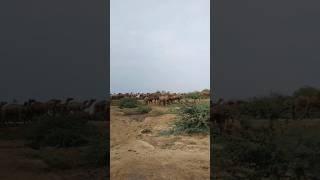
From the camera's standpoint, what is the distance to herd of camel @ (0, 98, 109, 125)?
9304mm

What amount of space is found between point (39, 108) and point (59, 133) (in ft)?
4.21

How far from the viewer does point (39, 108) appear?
9.49 meters

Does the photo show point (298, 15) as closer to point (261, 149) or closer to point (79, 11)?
point (261, 149)

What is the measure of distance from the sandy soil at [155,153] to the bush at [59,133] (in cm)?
63

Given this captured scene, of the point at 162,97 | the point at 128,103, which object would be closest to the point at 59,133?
the point at 128,103

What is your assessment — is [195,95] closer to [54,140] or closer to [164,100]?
[164,100]

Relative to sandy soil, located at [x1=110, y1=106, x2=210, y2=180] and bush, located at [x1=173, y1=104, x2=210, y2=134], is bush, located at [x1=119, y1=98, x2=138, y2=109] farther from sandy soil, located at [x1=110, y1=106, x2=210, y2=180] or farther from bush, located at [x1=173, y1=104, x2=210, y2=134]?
bush, located at [x1=173, y1=104, x2=210, y2=134]

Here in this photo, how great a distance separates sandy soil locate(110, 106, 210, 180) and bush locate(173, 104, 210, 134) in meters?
0.33

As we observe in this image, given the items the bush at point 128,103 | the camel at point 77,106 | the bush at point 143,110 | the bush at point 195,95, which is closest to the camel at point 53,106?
the camel at point 77,106

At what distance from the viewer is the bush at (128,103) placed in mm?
14918

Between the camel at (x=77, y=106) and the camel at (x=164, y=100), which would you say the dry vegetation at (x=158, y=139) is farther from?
the camel at (x=77, y=106)

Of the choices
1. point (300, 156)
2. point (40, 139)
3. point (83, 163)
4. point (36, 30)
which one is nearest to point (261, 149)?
point (300, 156)

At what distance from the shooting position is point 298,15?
9352mm

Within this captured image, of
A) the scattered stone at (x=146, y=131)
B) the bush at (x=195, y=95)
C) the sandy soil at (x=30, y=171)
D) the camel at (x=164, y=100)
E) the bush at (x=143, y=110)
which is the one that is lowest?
the sandy soil at (x=30, y=171)
